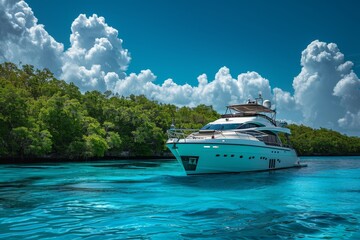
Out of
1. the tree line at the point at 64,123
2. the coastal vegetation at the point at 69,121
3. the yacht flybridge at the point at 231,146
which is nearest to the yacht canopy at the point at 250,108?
the yacht flybridge at the point at 231,146

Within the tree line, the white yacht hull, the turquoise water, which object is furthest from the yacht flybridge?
the tree line

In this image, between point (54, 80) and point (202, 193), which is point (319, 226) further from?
point (54, 80)

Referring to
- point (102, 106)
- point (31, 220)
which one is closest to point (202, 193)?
point (31, 220)

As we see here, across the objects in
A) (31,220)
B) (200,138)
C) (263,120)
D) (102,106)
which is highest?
(102,106)

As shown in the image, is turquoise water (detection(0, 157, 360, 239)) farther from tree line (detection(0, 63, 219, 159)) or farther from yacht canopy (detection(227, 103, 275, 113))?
tree line (detection(0, 63, 219, 159))

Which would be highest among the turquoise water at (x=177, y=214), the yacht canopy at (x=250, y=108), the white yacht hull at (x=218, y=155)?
the yacht canopy at (x=250, y=108)

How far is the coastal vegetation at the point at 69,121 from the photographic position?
3875 centimetres

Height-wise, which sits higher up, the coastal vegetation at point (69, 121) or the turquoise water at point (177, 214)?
the coastal vegetation at point (69, 121)

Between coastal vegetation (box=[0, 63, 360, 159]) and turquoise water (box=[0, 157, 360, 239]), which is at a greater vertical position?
coastal vegetation (box=[0, 63, 360, 159])

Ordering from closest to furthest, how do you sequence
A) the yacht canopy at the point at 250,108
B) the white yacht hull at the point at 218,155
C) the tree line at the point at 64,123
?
the white yacht hull at the point at 218,155
the yacht canopy at the point at 250,108
the tree line at the point at 64,123

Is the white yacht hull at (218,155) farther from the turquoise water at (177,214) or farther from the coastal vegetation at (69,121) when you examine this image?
the coastal vegetation at (69,121)

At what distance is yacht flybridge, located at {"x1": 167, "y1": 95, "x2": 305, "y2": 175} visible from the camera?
64.2 ft

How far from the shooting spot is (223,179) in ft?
61.5

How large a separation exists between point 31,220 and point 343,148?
14094 centimetres
